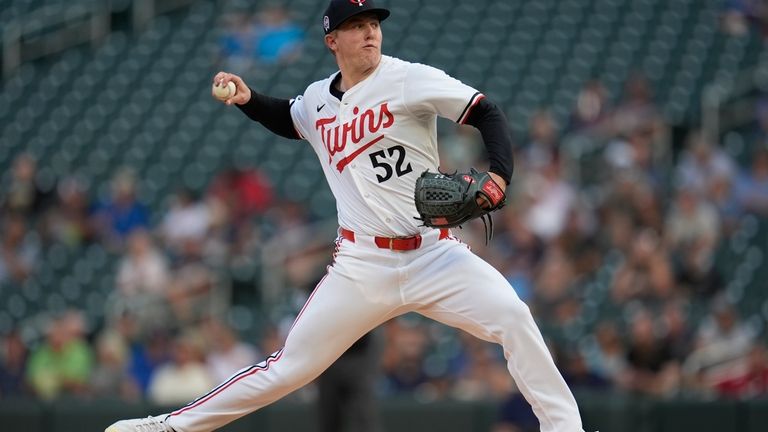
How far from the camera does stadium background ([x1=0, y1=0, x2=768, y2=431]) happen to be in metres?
8.68

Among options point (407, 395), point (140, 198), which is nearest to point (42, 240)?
point (140, 198)

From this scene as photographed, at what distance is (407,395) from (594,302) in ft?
6.08

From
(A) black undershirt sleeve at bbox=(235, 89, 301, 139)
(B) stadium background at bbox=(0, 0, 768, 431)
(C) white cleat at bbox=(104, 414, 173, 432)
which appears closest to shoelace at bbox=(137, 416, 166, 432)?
(C) white cleat at bbox=(104, 414, 173, 432)

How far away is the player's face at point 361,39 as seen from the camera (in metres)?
4.68

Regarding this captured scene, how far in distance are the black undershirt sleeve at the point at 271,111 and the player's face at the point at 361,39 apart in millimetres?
440

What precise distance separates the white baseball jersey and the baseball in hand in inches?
14.4

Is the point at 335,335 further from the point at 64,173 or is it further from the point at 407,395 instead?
the point at 64,173

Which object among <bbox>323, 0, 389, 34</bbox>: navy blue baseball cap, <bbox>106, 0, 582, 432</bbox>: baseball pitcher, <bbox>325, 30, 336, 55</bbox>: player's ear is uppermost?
<bbox>323, 0, 389, 34</bbox>: navy blue baseball cap

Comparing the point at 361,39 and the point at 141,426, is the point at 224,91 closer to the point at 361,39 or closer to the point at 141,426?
the point at 361,39

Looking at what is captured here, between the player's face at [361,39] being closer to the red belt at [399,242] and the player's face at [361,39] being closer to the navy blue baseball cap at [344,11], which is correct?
the navy blue baseball cap at [344,11]

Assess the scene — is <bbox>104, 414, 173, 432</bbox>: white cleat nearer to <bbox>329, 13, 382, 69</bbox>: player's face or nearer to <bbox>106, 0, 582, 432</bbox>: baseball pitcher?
<bbox>106, 0, 582, 432</bbox>: baseball pitcher

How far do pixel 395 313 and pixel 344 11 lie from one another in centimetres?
113

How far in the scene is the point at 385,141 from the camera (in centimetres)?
465

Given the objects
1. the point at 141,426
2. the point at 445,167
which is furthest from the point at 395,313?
the point at 445,167
